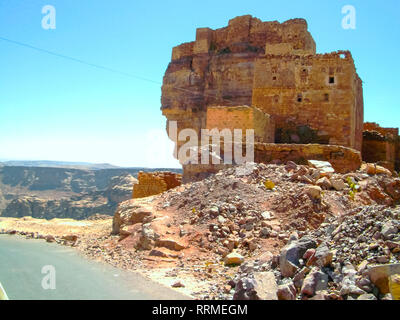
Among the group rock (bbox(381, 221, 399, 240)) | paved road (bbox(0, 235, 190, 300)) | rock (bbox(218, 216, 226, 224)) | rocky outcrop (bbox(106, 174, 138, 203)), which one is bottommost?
rocky outcrop (bbox(106, 174, 138, 203))

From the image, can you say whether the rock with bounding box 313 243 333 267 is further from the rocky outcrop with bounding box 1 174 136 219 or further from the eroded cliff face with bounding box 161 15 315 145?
the rocky outcrop with bounding box 1 174 136 219

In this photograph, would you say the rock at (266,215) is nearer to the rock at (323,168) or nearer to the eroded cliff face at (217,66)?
the rock at (323,168)

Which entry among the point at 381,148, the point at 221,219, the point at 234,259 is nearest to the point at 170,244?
the point at 221,219

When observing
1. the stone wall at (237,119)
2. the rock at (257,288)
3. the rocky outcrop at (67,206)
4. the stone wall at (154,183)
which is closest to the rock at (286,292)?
the rock at (257,288)

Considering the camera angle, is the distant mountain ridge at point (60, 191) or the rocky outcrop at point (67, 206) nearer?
the rocky outcrop at point (67, 206)

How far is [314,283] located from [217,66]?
27.7 meters

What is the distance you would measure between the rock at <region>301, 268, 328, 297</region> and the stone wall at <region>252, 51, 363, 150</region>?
39.1 ft

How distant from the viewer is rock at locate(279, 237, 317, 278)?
5.31 m

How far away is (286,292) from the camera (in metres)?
4.71

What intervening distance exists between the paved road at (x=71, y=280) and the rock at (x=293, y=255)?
A: 1417mm

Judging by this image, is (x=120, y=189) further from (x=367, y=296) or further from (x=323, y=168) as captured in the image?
(x=367, y=296)

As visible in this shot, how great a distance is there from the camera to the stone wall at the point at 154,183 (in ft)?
47.4

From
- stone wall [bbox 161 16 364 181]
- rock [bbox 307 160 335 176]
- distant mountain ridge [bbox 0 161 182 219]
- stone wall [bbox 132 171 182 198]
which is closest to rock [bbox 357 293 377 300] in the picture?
rock [bbox 307 160 335 176]
